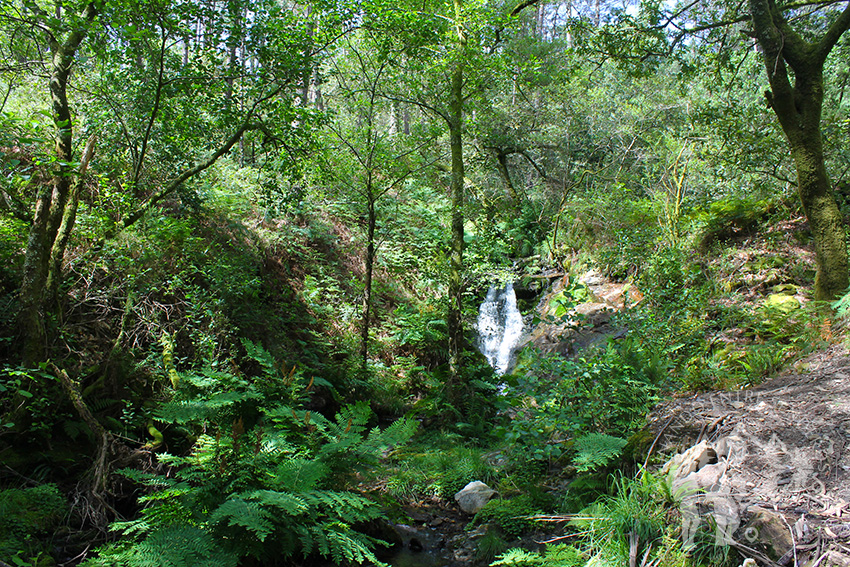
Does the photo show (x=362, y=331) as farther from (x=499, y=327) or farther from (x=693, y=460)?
(x=693, y=460)

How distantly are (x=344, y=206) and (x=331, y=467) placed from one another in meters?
6.37

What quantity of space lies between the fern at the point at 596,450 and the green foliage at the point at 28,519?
382cm

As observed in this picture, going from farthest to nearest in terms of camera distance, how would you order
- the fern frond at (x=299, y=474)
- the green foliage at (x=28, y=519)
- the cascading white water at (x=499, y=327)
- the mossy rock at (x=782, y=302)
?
the cascading white water at (x=499, y=327) → the mossy rock at (x=782, y=302) → the fern frond at (x=299, y=474) → the green foliage at (x=28, y=519)

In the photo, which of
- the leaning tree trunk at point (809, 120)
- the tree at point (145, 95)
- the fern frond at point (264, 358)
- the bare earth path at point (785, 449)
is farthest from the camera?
the leaning tree trunk at point (809, 120)

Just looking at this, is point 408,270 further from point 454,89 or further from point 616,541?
point 616,541

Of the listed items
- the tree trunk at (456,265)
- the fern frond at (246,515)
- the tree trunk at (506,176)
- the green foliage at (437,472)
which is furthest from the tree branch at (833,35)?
the tree trunk at (506,176)

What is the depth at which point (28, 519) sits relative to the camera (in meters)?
3.41

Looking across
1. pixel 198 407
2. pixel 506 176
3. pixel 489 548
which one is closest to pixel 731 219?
pixel 489 548

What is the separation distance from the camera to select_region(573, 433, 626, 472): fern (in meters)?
3.75

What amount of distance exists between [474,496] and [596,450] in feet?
5.97

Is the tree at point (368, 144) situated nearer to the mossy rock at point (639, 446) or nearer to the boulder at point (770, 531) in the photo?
the mossy rock at point (639, 446)

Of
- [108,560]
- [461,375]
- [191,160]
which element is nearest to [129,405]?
[108,560]

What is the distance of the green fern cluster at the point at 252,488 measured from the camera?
3064 millimetres

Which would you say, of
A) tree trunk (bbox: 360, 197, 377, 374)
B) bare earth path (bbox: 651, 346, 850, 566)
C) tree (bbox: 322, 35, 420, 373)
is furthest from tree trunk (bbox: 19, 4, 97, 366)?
bare earth path (bbox: 651, 346, 850, 566)
